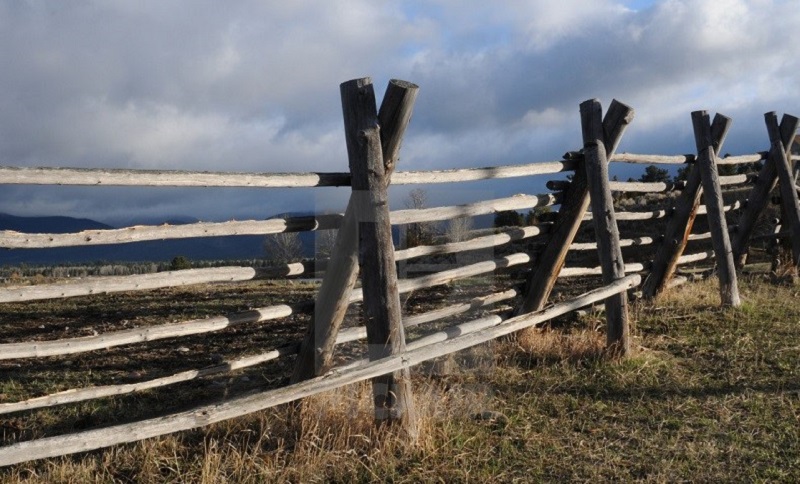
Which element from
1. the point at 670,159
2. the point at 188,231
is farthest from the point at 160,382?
the point at 670,159

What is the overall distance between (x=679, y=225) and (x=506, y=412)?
4.05 m

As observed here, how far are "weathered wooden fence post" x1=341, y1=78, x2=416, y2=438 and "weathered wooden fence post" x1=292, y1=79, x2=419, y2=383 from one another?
3.2 inches

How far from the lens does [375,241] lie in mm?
4086

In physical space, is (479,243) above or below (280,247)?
above

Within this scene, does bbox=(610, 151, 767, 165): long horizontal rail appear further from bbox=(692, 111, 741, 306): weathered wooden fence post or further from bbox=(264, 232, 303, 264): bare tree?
bbox=(264, 232, 303, 264): bare tree

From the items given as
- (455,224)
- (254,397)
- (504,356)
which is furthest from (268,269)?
(455,224)

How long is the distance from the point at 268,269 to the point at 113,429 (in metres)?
1.39

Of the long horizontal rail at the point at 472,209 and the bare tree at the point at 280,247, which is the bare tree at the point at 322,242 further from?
the bare tree at the point at 280,247

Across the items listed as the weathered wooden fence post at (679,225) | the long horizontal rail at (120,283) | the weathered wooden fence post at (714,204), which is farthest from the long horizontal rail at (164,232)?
the weathered wooden fence post at (714,204)

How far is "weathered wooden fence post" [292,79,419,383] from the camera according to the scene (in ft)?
13.4

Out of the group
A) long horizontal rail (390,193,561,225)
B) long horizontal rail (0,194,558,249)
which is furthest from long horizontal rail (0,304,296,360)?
long horizontal rail (390,193,561,225)

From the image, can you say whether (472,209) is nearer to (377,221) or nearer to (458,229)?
(377,221)

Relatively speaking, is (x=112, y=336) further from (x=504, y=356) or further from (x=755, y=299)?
(x=755, y=299)

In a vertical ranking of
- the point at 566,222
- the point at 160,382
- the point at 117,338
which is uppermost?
the point at 566,222
